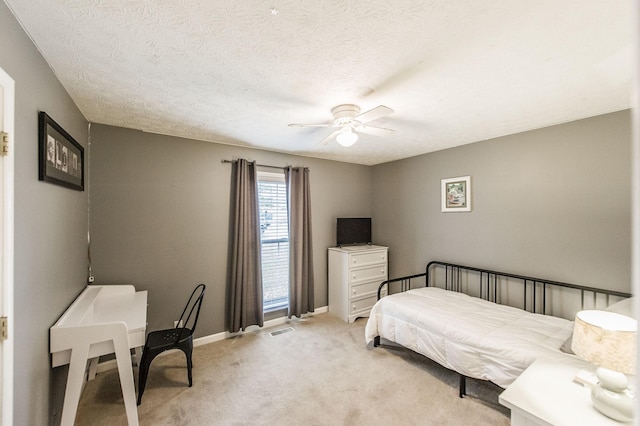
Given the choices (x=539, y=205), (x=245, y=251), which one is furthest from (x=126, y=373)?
(x=539, y=205)

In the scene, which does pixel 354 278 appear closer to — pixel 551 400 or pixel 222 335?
pixel 222 335

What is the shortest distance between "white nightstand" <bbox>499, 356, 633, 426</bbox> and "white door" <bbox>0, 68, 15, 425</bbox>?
2207mm

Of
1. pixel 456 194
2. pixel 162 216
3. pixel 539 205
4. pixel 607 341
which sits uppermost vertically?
pixel 456 194

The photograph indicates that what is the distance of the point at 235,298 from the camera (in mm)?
3273

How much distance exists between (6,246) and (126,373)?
3.86 ft

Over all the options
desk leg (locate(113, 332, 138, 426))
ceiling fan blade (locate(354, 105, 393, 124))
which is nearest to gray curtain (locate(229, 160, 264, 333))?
desk leg (locate(113, 332, 138, 426))

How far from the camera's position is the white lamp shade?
1.07 meters

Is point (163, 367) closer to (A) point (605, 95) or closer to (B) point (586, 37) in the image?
(B) point (586, 37)

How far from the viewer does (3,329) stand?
3.63ft

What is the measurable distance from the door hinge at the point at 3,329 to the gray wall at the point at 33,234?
83mm

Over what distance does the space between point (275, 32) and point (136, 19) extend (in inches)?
24.9

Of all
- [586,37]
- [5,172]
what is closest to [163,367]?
[5,172]

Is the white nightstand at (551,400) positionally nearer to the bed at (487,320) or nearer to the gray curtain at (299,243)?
the bed at (487,320)

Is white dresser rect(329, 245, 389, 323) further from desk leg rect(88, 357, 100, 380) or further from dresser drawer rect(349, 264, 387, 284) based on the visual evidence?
desk leg rect(88, 357, 100, 380)
